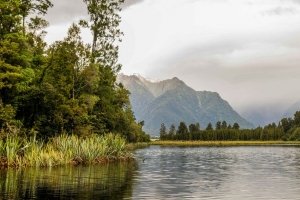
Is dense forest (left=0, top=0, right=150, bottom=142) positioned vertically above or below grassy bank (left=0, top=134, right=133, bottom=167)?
above

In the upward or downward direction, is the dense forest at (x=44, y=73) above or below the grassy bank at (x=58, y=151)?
above

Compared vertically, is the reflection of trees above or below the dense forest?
below

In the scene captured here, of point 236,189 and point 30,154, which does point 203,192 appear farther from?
point 30,154

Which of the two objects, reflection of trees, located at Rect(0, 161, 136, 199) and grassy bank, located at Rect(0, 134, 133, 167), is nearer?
reflection of trees, located at Rect(0, 161, 136, 199)

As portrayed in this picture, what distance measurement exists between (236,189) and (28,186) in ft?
46.5

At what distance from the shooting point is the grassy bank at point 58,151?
1516 inches

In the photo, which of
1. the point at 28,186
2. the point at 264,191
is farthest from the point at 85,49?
the point at 264,191

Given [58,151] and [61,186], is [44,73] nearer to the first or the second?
[58,151]

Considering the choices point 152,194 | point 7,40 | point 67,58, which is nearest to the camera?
point 152,194

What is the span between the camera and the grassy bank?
38.5m

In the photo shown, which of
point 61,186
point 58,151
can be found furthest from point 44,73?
point 61,186

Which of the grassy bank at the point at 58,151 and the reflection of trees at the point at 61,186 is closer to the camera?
the reflection of trees at the point at 61,186

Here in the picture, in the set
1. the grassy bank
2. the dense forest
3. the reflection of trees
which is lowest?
the reflection of trees

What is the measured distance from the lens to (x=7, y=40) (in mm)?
43281
